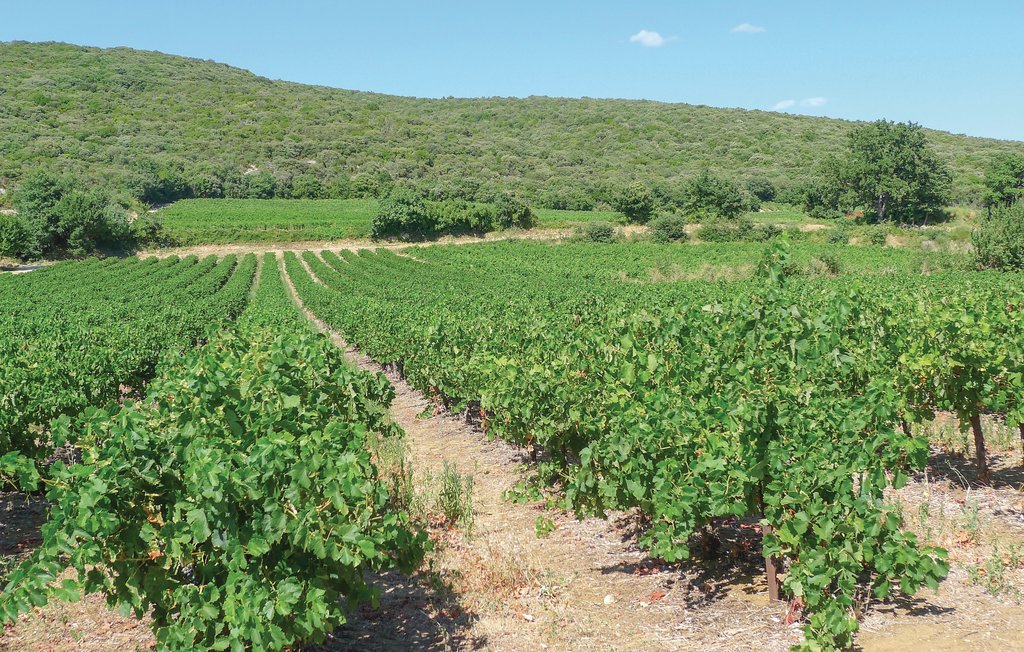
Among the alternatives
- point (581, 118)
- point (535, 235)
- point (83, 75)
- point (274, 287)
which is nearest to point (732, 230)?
point (535, 235)

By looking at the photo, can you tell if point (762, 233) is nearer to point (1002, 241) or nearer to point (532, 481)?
point (1002, 241)

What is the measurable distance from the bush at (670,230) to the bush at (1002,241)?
2747 cm

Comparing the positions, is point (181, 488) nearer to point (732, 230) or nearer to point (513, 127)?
point (732, 230)

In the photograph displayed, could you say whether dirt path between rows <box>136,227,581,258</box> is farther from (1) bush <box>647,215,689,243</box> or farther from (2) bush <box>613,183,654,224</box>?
(1) bush <box>647,215,689,243</box>

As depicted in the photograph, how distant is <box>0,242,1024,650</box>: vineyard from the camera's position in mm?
4195

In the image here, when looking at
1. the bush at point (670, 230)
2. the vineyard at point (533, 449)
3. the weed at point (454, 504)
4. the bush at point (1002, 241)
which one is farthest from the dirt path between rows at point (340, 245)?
the weed at point (454, 504)

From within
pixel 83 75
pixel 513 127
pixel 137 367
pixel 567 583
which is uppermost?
pixel 83 75

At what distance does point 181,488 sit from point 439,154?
12312 centimetres

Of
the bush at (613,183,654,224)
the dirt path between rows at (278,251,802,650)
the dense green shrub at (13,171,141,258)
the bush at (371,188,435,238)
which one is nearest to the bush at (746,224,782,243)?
the bush at (613,183,654,224)

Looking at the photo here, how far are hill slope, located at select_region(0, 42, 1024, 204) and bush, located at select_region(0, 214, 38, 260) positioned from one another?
36105mm

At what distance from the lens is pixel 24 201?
58312 millimetres

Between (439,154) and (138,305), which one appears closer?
(138,305)

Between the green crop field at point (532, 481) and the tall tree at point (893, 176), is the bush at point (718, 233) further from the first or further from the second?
the green crop field at point (532, 481)

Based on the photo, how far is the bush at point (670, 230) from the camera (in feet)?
198
